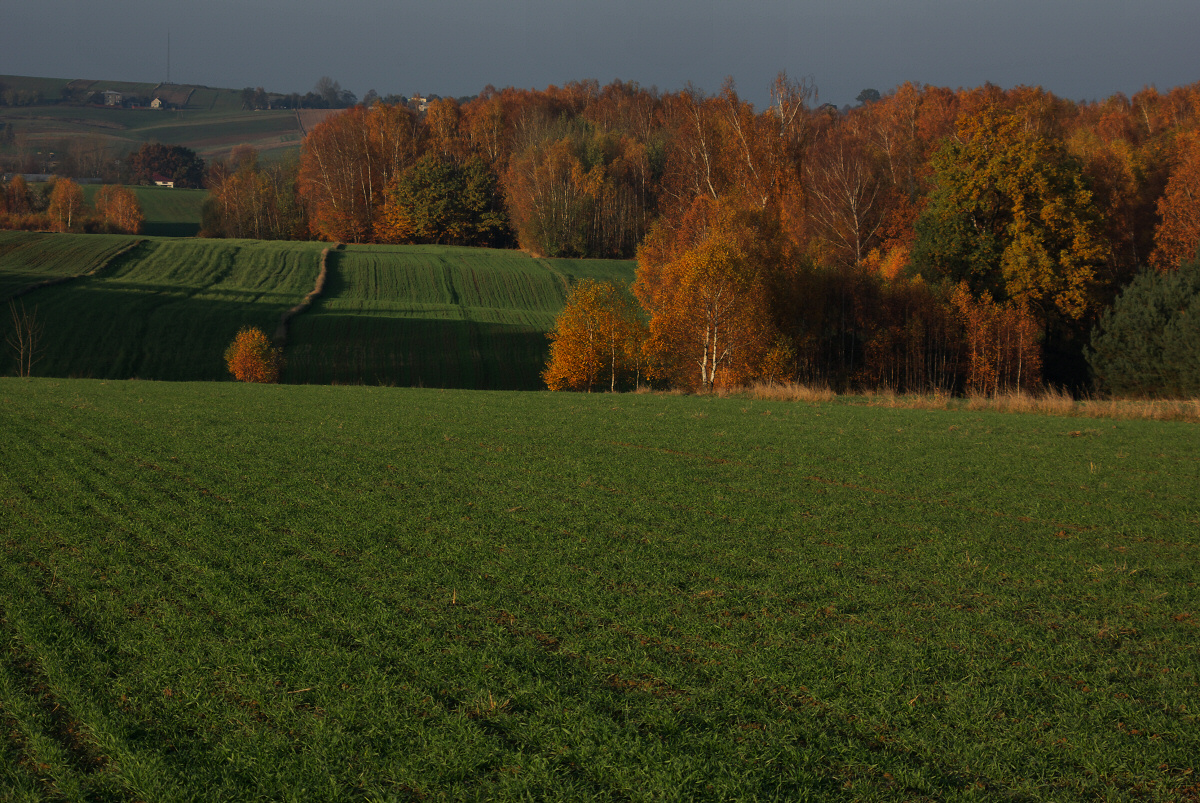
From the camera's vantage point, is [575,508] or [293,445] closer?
[575,508]

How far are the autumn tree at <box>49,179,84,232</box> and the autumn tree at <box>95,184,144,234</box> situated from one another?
3.26 meters

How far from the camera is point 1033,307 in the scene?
3956 centimetres

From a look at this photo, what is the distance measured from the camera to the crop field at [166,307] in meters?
45.4

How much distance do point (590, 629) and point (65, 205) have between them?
333 feet

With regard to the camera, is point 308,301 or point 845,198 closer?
point 845,198

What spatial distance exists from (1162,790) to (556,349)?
1480 inches

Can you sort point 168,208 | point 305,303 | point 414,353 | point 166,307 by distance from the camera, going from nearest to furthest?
1. point 414,353
2. point 166,307
3. point 305,303
4. point 168,208

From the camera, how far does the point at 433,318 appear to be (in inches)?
2255

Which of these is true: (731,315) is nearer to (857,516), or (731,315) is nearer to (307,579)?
(857,516)

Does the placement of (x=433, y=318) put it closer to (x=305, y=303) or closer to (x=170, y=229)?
(x=305, y=303)

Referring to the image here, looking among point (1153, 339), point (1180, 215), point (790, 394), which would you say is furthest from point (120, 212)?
point (1180, 215)

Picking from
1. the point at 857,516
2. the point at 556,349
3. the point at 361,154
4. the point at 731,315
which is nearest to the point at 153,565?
the point at 857,516

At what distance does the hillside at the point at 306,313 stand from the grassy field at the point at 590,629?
35662mm

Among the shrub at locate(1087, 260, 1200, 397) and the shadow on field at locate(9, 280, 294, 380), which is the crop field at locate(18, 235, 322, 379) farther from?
the shrub at locate(1087, 260, 1200, 397)
